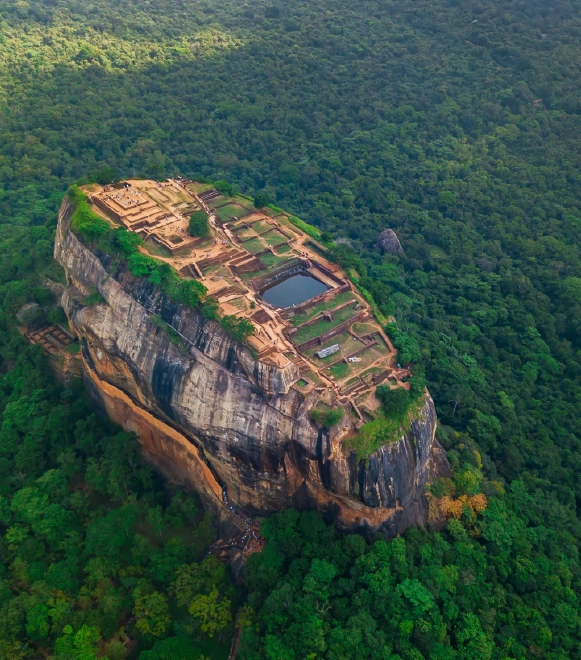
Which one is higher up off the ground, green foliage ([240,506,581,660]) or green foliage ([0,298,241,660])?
green foliage ([240,506,581,660])

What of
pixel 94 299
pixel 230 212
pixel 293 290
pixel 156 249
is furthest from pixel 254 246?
pixel 94 299

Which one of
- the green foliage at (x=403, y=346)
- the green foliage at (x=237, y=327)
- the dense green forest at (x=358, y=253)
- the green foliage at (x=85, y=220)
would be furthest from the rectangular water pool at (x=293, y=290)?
the green foliage at (x=85, y=220)

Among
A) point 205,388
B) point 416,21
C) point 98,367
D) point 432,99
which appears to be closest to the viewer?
point 205,388

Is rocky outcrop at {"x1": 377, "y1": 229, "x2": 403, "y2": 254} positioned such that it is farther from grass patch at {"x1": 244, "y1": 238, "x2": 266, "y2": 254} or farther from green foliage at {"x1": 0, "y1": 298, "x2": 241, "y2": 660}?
green foliage at {"x1": 0, "y1": 298, "x2": 241, "y2": 660}

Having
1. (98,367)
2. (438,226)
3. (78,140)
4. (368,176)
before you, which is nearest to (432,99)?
(368,176)

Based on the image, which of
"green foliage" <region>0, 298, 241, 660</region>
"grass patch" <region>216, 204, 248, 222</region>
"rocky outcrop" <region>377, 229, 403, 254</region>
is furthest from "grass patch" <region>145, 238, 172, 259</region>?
"rocky outcrop" <region>377, 229, 403, 254</region>

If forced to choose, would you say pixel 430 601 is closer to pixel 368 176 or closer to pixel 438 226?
pixel 438 226

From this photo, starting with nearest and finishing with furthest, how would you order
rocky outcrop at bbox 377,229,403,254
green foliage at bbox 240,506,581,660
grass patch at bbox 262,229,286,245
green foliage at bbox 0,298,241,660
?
green foliage at bbox 240,506,581,660 < green foliage at bbox 0,298,241,660 < grass patch at bbox 262,229,286,245 < rocky outcrop at bbox 377,229,403,254

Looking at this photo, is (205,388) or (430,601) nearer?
(430,601)
